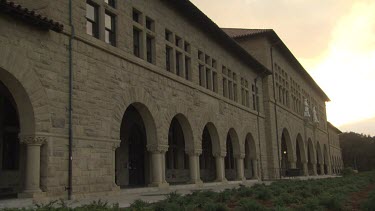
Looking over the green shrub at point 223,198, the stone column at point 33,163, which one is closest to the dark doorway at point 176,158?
the green shrub at point 223,198

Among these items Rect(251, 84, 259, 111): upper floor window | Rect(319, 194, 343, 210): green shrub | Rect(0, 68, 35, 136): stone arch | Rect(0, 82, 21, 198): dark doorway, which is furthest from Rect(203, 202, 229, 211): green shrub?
Rect(251, 84, 259, 111): upper floor window

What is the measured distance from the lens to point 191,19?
23344 millimetres

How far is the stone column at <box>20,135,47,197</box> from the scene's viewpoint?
11852mm

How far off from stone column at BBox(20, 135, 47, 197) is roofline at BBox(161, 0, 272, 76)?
35.4ft

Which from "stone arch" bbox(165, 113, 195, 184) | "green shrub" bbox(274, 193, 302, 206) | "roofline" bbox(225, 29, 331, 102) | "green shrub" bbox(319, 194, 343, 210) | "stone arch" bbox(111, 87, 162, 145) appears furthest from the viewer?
"roofline" bbox(225, 29, 331, 102)

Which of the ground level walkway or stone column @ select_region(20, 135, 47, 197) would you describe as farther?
stone column @ select_region(20, 135, 47, 197)

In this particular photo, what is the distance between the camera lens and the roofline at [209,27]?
21.5 m

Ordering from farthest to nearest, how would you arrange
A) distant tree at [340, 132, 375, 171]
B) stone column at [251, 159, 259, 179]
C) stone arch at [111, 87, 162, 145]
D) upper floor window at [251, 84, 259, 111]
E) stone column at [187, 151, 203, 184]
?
distant tree at [340, 132, 375, 171], upper floor window at [251, 84, 259, 111], stone column at [251, 159, 259, 179], stone column at [187, 151, 203, 184], stone arch at [111, 87, 162, 145]

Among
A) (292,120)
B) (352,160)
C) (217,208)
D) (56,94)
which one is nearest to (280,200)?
(217,208)

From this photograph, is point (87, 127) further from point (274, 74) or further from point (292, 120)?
point (292, 120)

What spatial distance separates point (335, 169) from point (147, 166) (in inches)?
2108

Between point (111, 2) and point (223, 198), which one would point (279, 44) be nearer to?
point (111, 2)

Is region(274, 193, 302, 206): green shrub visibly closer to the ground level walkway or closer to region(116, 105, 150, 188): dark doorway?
the ground level walkway

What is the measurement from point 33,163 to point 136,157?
35.5 ft
